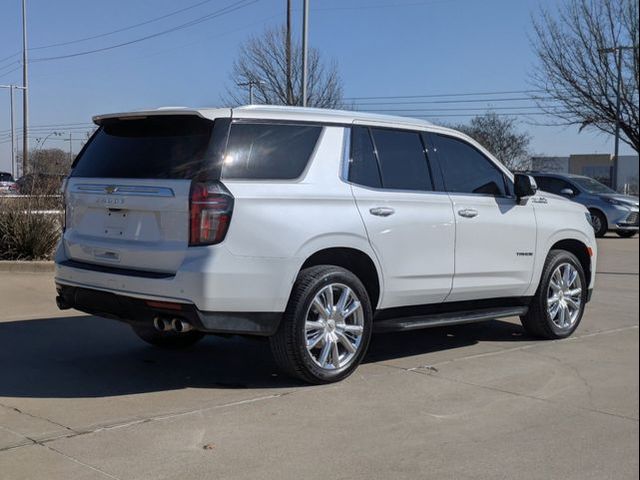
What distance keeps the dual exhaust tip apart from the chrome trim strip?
86cm

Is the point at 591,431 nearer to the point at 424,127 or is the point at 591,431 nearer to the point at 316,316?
the point at 316,316

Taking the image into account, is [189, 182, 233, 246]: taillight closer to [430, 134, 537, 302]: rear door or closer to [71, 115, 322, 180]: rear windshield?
[71, 115, 322, 180]: rear windshield

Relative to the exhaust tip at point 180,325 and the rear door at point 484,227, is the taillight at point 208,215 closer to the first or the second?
the exhaust tip at point 180,325

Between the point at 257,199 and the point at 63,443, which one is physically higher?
the point at 257,199

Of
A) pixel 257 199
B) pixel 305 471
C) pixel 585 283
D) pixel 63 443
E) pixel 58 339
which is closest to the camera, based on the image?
pixel 305 471

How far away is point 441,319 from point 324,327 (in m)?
1.20

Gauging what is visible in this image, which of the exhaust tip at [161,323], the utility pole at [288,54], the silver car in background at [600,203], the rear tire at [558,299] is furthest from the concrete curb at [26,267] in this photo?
the utility pole at [288,54]

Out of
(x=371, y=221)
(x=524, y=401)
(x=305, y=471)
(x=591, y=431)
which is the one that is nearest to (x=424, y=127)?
(x=371, y=221)

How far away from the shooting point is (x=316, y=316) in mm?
5547

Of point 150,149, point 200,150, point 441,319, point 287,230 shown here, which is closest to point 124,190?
point 150,149

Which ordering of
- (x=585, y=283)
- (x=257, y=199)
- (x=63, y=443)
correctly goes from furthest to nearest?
1. (x=585, y=283)
2. (x=257, y=199)
3. (x=63, y=443)

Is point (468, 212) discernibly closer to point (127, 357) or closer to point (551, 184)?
point (127, 357)

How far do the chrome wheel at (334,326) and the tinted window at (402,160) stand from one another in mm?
1015

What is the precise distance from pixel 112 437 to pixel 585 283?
16.9ft
